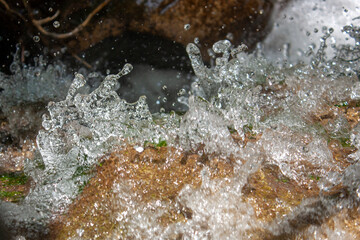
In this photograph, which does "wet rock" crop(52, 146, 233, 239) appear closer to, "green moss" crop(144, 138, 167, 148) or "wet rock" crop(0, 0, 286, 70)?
"green moss" crop(144, 138, 167, 148)

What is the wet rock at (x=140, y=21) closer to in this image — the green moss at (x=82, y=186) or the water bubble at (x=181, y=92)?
the water bubble at (x=181, y=92)

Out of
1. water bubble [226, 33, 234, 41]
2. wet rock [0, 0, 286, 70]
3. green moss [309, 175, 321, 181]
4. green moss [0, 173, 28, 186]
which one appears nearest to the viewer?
green moss [309, 175, 321, 181]

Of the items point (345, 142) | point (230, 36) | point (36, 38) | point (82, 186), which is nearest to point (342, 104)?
point (345, 142)

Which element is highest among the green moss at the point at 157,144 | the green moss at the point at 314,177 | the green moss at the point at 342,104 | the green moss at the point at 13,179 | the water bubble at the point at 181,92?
the water bubble at the point at 181,92

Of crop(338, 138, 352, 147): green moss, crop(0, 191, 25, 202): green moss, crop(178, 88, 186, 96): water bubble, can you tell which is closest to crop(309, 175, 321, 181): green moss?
crop(338, 138, 352, 147): green moss

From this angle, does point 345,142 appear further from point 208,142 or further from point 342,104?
point 208,142

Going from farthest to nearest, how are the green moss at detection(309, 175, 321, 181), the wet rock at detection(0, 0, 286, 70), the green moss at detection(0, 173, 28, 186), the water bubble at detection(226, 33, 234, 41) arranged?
the water bubble at detection(226, 33, 234, 41) < the wet rock at detection(0, 0, 286, 70) < the green moss at detection(0, 173, 28, 186) < the green moss at detection(309, 175, 321, 181)

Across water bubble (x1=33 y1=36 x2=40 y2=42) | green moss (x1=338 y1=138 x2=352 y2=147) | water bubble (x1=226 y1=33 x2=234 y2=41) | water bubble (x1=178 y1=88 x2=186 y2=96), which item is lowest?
green moss (x1=338 y1=138 x2=352 y2=147)

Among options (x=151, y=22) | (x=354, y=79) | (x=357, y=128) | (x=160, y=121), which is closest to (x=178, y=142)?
(x=160, y=121)

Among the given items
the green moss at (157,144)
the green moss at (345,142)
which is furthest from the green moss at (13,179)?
the green moss at (345,142)

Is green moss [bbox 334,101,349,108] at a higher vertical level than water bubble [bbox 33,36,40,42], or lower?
lower

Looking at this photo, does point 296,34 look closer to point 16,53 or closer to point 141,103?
point 141,103
